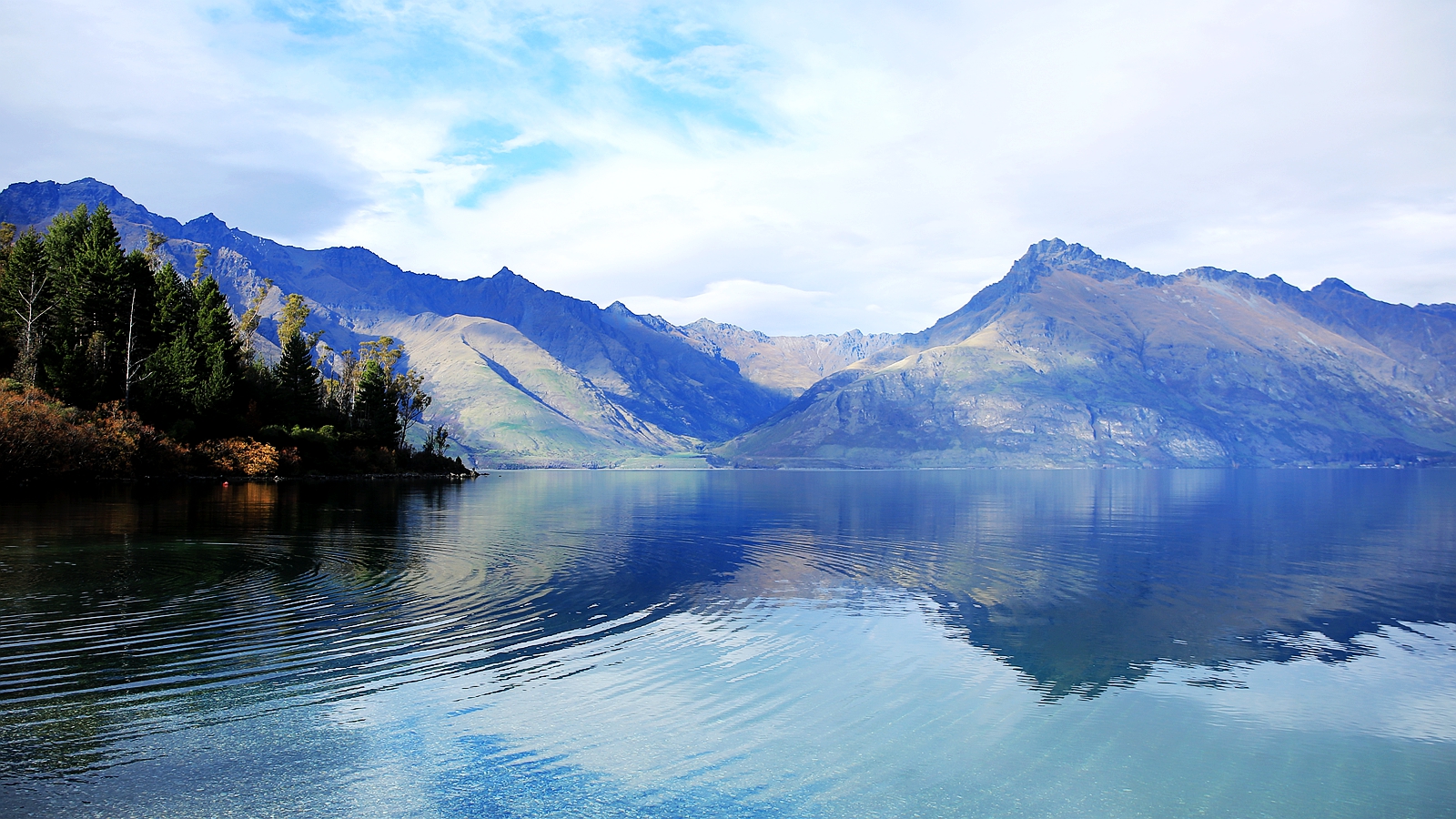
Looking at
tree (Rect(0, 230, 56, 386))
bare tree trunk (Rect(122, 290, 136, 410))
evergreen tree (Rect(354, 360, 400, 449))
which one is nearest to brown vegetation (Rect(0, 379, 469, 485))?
bare tree trunk (Rect(122, 290, 136, 410))

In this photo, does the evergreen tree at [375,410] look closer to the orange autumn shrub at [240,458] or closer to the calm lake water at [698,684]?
the orange autumn shrub at [240,458]

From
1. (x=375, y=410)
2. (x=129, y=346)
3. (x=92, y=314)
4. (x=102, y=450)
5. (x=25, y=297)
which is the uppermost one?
(x=25, y=297)

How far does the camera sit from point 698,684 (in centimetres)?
1983

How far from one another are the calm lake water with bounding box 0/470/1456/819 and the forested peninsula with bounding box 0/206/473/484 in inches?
1994

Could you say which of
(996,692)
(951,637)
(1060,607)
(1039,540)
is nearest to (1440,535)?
(1039,540)

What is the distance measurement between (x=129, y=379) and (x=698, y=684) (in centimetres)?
10874

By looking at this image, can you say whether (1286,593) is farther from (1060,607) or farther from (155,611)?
(155,611)

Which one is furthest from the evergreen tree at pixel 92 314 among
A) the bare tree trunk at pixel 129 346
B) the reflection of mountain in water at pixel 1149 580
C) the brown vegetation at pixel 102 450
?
the reflection of mountain in water at pixel 1149 580

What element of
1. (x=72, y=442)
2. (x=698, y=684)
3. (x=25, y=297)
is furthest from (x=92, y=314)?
(x=698, y=684)

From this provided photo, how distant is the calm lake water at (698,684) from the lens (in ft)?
45.0

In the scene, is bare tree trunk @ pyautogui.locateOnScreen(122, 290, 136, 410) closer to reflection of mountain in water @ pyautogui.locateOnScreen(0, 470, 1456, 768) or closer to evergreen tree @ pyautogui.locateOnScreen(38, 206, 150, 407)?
evergreen tree @ pyautogui.locateOnScreen(38, 206, 150, 407)

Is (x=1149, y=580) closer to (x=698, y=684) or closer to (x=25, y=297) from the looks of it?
(x=698, y=684)

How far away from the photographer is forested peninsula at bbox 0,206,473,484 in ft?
286

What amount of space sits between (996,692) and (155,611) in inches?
879
